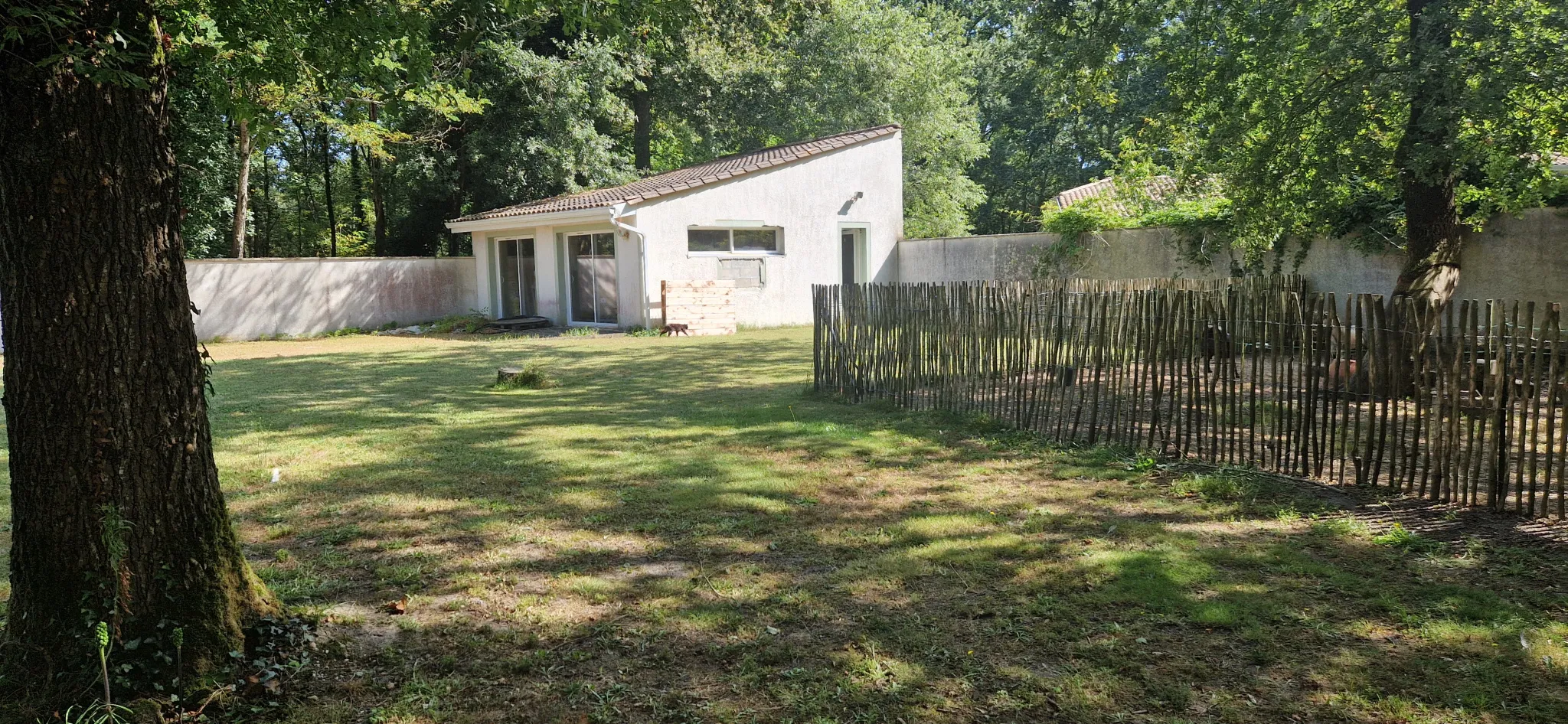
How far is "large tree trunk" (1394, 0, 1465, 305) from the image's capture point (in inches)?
327

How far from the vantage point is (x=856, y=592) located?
15.2 feet

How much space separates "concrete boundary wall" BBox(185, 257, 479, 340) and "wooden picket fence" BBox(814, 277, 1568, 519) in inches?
593

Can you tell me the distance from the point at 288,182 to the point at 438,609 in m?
33.6

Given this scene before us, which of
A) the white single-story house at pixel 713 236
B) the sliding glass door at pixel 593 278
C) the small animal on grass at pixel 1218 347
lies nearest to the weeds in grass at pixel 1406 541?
the small animal on grass at pixel 1218 347

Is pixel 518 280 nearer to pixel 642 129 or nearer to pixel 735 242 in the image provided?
pixel 735 242

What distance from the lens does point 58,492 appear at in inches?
129

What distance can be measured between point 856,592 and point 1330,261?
43.5 feet

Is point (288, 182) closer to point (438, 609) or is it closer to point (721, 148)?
point (721, 148)

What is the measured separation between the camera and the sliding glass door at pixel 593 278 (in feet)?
68.8

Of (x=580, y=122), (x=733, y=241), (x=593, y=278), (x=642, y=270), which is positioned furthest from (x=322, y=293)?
(x=733, y=241)

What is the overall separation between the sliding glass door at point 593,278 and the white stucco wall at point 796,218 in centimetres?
135

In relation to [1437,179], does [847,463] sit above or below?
below

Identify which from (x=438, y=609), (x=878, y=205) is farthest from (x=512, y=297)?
(x=438, y=609)

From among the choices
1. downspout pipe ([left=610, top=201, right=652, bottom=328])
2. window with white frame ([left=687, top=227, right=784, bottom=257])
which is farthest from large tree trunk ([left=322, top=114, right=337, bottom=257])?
window with white frame ([left=687, top=227, right=784, bottom=257])
